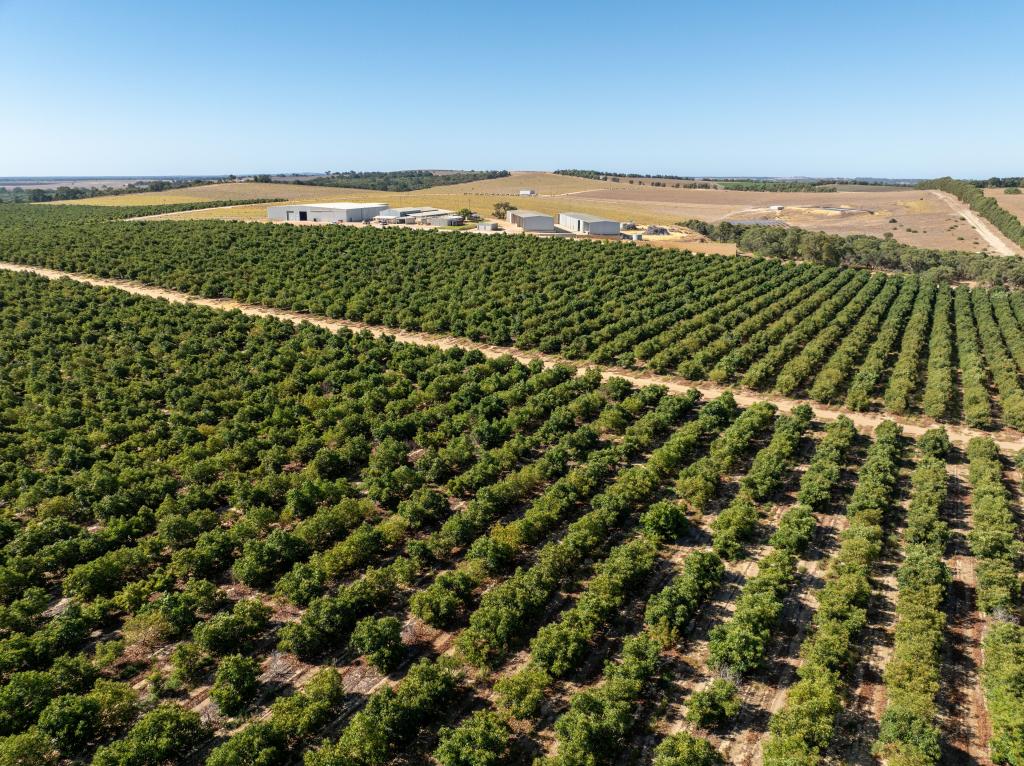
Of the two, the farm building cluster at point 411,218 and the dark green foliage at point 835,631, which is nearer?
the dark green foliage at point 835,631

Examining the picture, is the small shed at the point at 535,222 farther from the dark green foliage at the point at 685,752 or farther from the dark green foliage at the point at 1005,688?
the dark green foliage at the point at 685,752

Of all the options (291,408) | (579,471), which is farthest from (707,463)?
(291,408)

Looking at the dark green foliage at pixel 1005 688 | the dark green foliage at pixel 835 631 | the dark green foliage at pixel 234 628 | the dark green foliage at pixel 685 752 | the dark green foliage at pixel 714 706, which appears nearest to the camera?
the dark green foliage at pixel 685 752

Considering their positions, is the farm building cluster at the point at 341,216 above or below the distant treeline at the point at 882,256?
above

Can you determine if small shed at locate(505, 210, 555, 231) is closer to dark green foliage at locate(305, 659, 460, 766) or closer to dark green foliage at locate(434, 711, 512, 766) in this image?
dark green foliage at locate(305, 659, 460, 766)

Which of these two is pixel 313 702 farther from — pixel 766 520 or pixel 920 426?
pixel 920 426

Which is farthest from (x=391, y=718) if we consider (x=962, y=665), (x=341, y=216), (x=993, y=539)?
(x=341, y=216)

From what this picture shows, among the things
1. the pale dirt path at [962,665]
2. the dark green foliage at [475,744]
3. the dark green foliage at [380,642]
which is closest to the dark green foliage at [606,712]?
the dark green foliage at [475,744]
